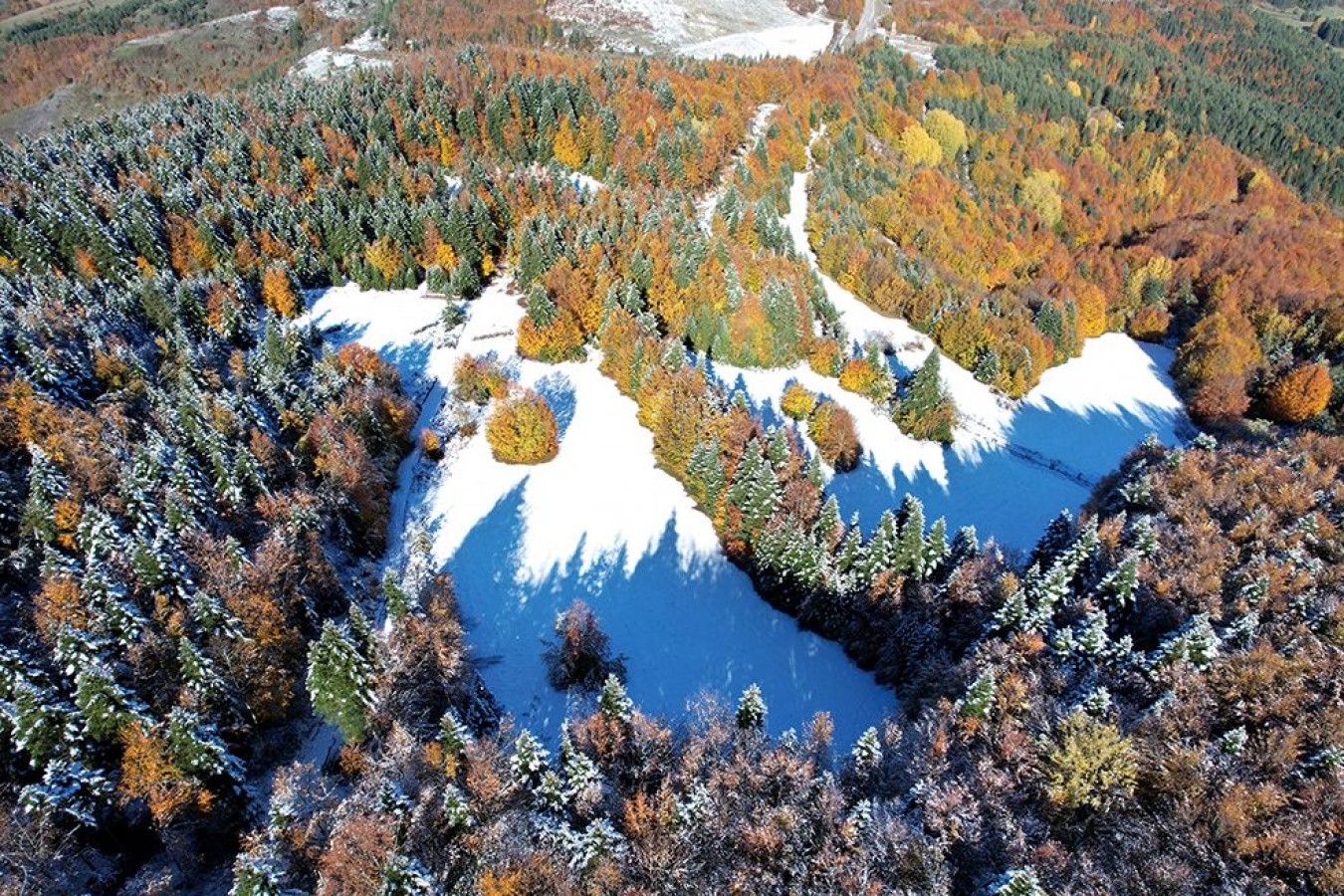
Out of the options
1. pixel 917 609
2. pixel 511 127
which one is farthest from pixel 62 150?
pixel 917 609

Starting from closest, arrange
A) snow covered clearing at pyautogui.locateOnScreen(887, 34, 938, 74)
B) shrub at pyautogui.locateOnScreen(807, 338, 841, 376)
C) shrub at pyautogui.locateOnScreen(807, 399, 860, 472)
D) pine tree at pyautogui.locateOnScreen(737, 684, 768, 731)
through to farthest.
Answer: pine tree at pyautogui.locateOnScreen(737, 684, 768, 731) < shrub at pyautogui.locateOnScreen(807, 399, 860, 472) < shrub at pyautogui.locateOnScreen(807, 338, 841, 376) < snow covered clearing at pyautogui.locateOnScreen(887, 34, 938, 74)

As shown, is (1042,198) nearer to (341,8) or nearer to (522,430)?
(522,430)

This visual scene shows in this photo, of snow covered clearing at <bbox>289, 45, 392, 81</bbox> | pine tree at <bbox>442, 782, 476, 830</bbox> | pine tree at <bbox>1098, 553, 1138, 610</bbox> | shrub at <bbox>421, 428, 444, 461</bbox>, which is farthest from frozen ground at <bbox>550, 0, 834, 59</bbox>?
pine tree at <bbox>442, 782, 476, 830</bbox>

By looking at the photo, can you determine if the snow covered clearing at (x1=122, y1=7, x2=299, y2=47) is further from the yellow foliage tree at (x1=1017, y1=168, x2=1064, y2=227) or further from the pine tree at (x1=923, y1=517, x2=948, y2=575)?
the pine tree at (x1=923, y1=517, x2=948, y2=575)

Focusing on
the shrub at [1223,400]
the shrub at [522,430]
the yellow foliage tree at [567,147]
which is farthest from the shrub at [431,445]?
the shrub at [1223,400]

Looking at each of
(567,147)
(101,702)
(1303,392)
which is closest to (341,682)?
(101,702)
